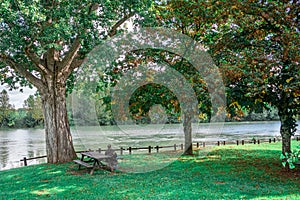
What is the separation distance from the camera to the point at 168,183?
9.01m

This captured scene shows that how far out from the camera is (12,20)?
9.60m

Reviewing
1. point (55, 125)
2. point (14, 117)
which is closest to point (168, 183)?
point (55, 125)

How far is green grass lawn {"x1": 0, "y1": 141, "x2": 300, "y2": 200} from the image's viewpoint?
7.74m

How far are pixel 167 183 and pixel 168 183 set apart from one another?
3 centimetres

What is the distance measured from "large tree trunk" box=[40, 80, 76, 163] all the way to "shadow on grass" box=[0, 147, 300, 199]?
1.04m

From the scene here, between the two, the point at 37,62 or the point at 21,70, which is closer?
the point at 37,62

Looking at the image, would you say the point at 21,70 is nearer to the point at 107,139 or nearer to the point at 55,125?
the point at 55,125

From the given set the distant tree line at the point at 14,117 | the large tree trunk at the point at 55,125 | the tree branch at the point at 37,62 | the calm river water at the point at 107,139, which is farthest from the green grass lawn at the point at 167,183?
the distant tree line at the point at 14,117

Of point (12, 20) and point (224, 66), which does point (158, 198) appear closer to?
point (224, 66)

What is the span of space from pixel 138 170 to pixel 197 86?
4214 mm

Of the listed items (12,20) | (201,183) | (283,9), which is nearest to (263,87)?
(283,9)

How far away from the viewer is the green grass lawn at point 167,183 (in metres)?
7.74

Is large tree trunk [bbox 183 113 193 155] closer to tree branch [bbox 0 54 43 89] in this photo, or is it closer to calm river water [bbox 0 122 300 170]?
tree branch [bbox 0 54 43 89]

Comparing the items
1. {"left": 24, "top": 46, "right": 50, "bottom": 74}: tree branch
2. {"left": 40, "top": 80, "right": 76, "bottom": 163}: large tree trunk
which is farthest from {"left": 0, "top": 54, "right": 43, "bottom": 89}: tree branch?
{"left": 24, "top": 46, "right": 50, "bottom": 74}: tree branch
